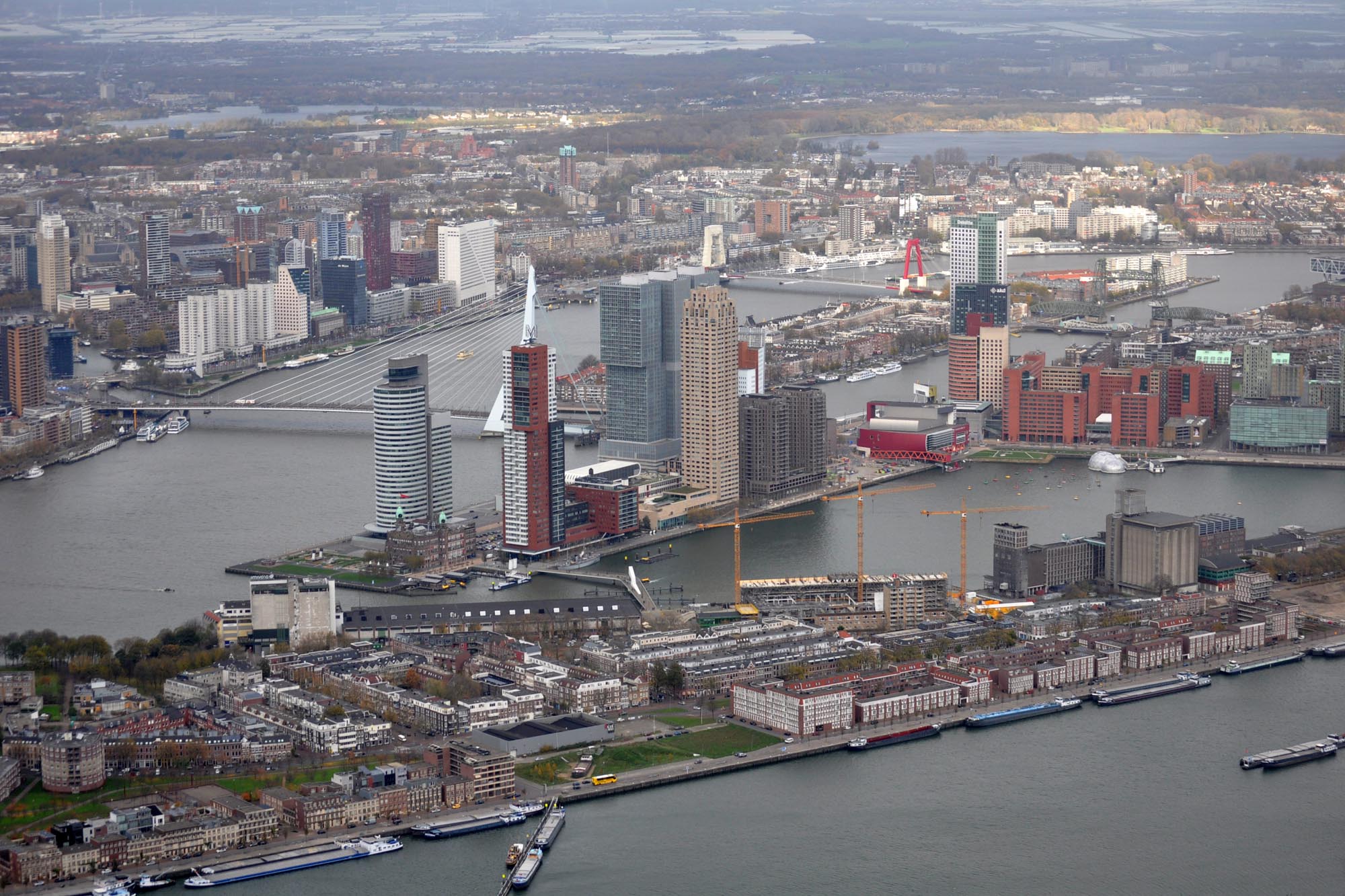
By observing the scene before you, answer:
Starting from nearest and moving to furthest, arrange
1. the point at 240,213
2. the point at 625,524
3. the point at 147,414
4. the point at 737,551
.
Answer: the point at 737,551 → the point at 625,524 → the point at 147,414 → the point at 240,213

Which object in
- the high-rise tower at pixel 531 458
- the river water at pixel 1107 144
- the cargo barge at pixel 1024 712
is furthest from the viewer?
the river water at pixel 1107 144

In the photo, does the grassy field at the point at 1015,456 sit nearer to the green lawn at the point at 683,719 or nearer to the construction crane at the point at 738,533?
the construction crane at the point at 738,533

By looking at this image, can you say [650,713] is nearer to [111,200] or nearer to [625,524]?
[625,524]

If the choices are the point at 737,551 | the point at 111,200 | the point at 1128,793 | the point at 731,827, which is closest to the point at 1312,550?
the point at 737,551

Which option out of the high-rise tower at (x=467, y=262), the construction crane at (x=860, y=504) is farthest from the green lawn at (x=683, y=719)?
the high-rise tower at (x=467, y=262)

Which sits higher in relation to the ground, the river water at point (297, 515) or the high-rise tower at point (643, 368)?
the high-rise tower at point (643, 368)

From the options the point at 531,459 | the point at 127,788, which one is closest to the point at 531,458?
the point at 531,459
